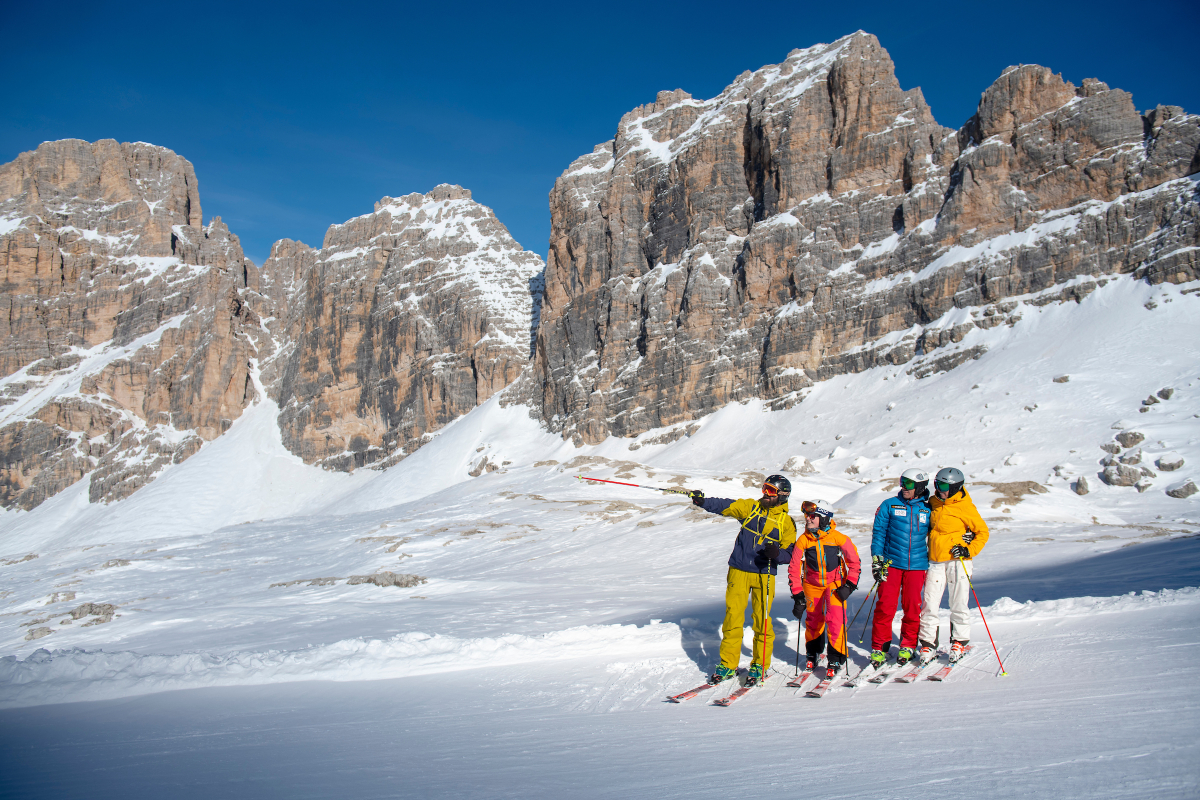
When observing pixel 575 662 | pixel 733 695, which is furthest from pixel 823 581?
pixel 575 662

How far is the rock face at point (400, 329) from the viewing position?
8869 centimetres

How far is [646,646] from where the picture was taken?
7.83 meters

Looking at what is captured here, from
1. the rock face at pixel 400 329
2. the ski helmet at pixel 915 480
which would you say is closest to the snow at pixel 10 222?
the rock face at pixel 400 329

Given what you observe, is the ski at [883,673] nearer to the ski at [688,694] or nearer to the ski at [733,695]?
the ski at [733,695]

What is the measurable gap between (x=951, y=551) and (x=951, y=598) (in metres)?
0.43

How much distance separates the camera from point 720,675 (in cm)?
640

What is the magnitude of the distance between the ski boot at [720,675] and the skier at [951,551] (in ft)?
5.84

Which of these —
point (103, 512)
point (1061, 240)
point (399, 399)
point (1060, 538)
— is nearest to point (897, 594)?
point (1060, 538)

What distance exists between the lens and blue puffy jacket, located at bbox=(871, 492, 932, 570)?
22.0ft

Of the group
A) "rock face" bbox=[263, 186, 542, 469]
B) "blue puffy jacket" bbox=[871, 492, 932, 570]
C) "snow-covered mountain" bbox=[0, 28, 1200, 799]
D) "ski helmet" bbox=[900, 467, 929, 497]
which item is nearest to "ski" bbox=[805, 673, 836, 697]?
"snow-covered mountain" bbox=[0, 28, 1200, 799]

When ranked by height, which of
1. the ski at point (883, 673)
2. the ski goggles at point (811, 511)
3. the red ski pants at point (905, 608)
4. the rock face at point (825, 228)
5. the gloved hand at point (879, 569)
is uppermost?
the rock face at point (825, 228)

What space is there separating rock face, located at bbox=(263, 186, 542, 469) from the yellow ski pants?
81.5 meters

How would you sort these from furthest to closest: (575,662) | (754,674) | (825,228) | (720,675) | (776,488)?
(825,228) → (575,662) → (776,488) → (720,675) → (754,674)

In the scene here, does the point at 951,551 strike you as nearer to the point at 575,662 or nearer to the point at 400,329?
the point at 575,662
